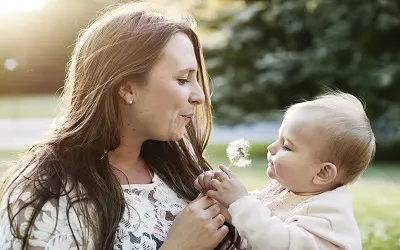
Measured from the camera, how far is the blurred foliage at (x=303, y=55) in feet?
40.9

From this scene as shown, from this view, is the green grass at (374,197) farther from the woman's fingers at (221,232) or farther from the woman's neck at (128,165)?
the woman's fingers at (221,232)

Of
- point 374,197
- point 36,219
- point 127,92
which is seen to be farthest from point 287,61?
point 36,219

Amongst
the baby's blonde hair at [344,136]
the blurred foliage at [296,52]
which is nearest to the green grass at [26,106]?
the blurred foliage at [296,52]

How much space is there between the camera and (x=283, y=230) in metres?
2.36

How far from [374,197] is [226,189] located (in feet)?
21.2

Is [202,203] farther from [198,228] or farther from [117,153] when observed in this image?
[117,153]

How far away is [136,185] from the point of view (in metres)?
2.57

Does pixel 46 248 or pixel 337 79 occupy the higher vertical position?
pixel 46 248

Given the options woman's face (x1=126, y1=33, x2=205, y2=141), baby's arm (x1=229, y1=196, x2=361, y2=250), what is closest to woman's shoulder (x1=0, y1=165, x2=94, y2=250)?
woman's face (x1=126, y1=33, x2=205, y2=141)

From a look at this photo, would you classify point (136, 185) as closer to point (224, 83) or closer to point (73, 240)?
point (73, 240)

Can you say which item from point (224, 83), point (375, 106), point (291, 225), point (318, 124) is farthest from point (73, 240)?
point (224, 83)

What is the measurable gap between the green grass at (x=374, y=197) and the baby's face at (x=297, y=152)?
0.97 meters

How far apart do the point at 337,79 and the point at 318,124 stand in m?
10.6

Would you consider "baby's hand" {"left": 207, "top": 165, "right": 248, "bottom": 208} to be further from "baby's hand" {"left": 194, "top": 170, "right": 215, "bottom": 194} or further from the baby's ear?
the baby's ear
